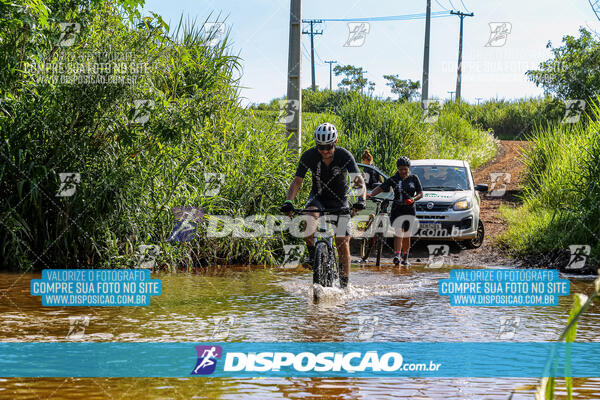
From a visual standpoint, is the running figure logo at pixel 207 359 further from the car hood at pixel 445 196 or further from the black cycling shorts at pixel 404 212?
the car hood at pixel 445 196

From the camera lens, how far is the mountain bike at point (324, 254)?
8.30m

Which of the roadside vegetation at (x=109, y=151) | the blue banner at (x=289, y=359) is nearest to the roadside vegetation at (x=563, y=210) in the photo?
the roadside vegetation at (x=109, y=151)

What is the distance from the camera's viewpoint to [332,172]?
856cm

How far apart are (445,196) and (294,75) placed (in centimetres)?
406

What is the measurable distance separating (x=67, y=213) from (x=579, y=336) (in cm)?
749

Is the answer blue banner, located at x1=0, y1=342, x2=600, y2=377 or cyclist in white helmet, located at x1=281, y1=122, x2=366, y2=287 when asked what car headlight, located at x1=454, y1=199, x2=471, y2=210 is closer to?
cyclist in white helmet, located at x1=281, y1=122, x2=366, y2=287

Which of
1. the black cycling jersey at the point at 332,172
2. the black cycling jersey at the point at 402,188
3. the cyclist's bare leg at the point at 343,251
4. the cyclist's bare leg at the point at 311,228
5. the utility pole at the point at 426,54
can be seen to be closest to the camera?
the cyclist's bare leg at the point at 311,228

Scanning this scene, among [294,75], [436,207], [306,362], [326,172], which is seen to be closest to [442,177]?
[436,207]

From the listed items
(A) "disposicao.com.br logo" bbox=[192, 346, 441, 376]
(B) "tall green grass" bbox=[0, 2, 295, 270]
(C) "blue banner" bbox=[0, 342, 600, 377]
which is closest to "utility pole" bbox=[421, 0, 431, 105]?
(B) "tall green grass" bbox=[0, 2, 295, 270]

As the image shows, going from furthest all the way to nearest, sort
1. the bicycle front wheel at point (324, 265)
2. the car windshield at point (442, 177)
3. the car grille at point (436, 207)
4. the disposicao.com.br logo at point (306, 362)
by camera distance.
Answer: the car windshield at point (442, 177) < the car grille at point (436, 207) < the bicycle front wheel at point (324, 265) < the disposicao.com.br logo at point (306, 362)

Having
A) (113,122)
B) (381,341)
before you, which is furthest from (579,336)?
(113,122)

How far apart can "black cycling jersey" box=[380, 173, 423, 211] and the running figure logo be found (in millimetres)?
6443

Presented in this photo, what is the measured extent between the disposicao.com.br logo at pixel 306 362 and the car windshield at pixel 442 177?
9.52m

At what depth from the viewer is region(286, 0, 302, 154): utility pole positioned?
14242mm
